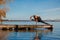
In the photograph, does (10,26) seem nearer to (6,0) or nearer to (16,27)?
(16,27)

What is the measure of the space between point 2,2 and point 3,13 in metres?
2.00

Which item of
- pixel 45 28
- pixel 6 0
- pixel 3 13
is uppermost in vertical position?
pixel 6 0

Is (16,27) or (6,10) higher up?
(6,10)

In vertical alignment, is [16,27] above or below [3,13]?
below

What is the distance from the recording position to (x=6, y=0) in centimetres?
3756

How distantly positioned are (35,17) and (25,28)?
271 centimetres

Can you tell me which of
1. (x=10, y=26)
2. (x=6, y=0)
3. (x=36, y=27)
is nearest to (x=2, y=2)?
(x=6, y=0)

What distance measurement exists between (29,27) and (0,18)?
18.5 feet

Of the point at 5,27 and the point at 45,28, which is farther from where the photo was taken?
the point at 45,28

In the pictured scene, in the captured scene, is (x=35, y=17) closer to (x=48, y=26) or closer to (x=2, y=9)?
(x=48, y=26)

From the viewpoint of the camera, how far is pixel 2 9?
122ft

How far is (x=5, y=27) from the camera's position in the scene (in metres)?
36.4

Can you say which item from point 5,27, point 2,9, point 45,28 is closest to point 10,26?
point 5,27

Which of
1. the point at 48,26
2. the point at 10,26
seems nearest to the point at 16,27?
the point at 10,26
